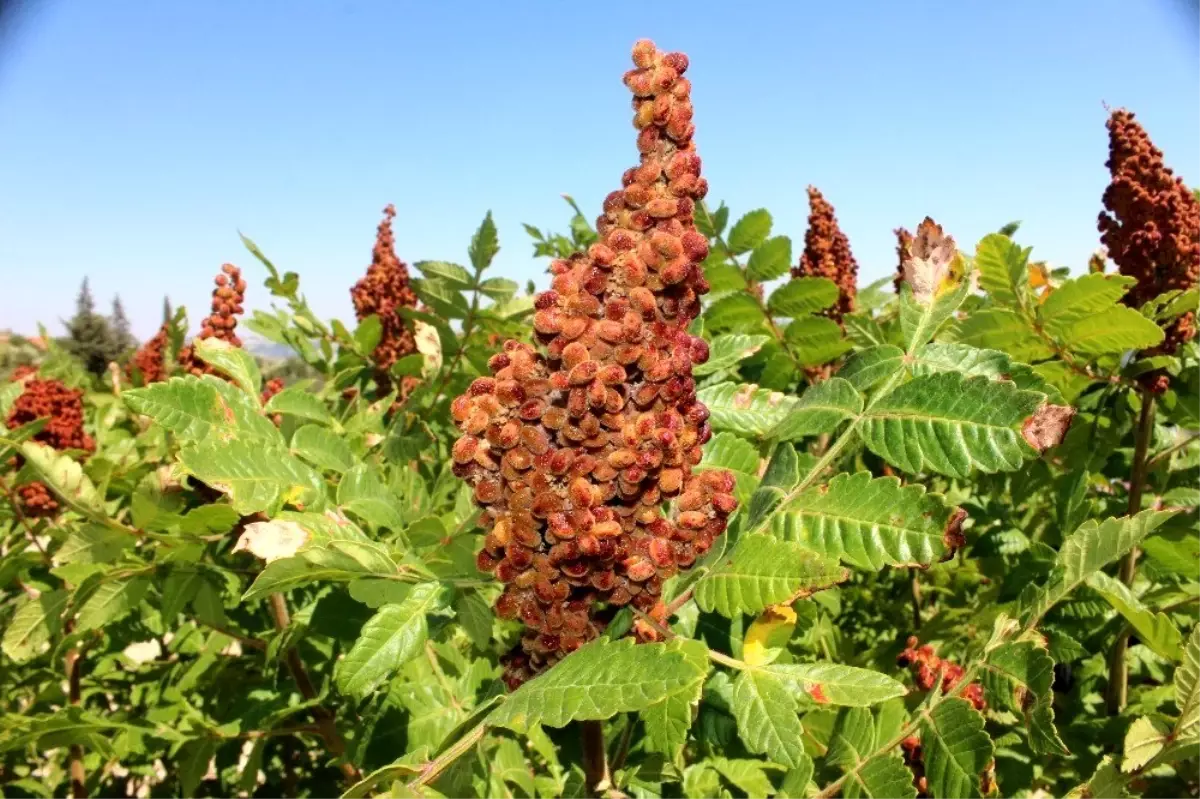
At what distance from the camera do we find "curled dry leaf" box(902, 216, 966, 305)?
4.33 ft

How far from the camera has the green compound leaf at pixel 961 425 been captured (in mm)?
1041

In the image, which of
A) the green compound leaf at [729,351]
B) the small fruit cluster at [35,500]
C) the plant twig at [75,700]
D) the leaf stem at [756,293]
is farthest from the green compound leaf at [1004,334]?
the small fruit cluster at [35,500]

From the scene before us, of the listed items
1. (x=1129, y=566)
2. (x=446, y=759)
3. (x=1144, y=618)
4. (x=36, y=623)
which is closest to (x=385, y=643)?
(x=446, y=759)

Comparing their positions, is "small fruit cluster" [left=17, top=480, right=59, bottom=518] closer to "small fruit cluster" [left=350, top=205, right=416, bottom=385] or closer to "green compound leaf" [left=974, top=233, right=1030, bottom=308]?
"small fruit cluster" [left=350, top=205, right=416, bottom=385]

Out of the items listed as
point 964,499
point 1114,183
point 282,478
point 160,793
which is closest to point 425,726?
point 282,478

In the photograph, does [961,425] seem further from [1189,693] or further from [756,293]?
[756,293]

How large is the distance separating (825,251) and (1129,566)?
1.87 m

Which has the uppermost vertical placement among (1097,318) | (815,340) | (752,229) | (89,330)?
(89,330)

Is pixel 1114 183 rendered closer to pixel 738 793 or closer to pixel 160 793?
pixel 738 793

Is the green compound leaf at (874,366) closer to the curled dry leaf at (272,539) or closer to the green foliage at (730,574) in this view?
the green foliage at (730,574)

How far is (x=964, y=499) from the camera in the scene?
9.81 ft

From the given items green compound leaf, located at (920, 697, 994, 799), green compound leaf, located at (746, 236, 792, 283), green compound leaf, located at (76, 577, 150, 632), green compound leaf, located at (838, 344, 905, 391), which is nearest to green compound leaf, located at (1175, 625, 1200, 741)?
green compound leaf, located at (920, 697, 994, 799)

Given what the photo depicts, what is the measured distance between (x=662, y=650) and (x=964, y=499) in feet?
8.01

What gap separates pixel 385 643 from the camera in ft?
3.70
